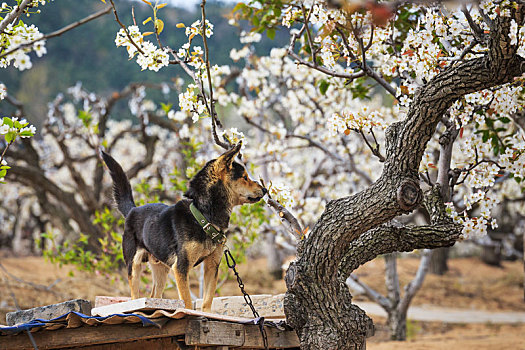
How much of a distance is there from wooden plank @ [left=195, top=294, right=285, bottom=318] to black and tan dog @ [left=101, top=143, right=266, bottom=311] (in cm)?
61

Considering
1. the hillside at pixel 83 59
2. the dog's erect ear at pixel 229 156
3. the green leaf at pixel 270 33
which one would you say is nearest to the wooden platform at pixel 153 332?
the dog's erect ear at pixel 229 156

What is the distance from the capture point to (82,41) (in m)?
42.5

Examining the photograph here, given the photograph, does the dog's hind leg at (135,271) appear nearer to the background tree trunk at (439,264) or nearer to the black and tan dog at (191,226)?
the black and tan dog at (191,226)

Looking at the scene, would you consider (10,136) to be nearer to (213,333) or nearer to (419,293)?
(213,333)

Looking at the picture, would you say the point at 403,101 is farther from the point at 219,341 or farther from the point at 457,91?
the point at 219,341

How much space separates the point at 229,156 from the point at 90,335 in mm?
1723

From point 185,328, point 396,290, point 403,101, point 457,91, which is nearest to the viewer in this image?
point 185,328

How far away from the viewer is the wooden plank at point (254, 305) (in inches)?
204

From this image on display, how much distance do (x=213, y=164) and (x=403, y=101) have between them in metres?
2.05

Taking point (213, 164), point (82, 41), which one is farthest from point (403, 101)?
point (82, 41)

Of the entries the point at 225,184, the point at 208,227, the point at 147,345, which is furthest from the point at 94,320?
the point at 225,184

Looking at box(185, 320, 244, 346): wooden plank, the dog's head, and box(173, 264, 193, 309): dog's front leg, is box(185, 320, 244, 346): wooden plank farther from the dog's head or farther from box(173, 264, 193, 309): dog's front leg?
the dog's head

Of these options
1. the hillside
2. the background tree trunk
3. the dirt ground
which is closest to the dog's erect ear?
the dirt ground

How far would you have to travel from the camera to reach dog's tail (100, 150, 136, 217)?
18.0ft
